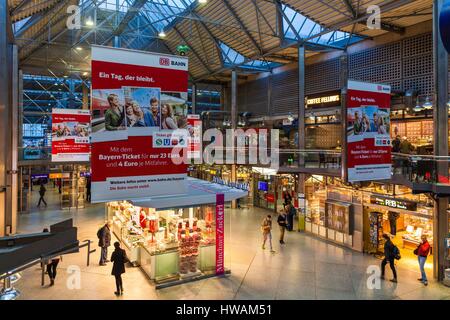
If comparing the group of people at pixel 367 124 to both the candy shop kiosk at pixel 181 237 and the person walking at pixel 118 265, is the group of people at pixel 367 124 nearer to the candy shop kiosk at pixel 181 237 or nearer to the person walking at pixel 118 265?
the candy shop kiosk at pixel 181 237

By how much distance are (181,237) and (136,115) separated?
6115mm

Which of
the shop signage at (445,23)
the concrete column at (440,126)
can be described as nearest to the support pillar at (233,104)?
the concrete column at (440,126)

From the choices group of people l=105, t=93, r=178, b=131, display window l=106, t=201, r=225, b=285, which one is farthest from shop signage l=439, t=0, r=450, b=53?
display window l=106, t=201, r=225, b=285

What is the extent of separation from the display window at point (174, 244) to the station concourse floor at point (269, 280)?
0.46 m

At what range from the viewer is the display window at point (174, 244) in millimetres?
9852

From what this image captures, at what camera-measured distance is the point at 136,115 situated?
508cm

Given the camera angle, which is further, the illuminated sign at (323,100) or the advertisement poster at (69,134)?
the advertisement poster at (69,134)

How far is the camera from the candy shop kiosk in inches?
383

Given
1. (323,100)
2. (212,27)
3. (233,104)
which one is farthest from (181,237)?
(212,27)

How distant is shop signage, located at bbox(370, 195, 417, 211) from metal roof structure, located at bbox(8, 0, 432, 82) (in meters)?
7.43

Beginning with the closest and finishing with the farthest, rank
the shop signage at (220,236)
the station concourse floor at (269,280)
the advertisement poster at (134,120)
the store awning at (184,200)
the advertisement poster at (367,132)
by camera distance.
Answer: the advertisement poster at (134,120) < the advertisement poster at (367,132) < the station concourse floor at (269,280) < the store awning at (184,200) < the shop signage at (220,236)

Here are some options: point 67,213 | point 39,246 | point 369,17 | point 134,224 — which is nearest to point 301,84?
point 369,17

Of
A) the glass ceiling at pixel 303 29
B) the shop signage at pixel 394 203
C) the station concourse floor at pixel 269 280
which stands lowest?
the station concourse floor at pixel 269 280

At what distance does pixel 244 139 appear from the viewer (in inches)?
970
